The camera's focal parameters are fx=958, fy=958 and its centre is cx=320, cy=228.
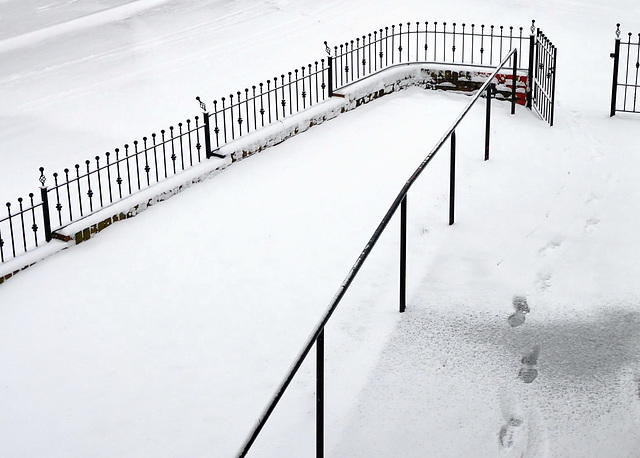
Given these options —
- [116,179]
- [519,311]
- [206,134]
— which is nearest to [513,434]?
[519,311]

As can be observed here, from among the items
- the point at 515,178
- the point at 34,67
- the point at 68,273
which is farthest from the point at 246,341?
the point at 34,67

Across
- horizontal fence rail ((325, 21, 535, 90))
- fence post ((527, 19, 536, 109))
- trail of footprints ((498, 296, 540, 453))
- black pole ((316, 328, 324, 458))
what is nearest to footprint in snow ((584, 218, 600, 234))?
trail of footprints ((498, 296, 540, 453))

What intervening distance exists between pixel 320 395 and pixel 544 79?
9179 mm

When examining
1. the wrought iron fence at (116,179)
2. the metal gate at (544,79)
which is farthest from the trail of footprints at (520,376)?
the metal gate at (544,79)

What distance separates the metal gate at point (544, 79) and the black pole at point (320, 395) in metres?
8.23

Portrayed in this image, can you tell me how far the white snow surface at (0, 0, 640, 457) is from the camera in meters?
6.81

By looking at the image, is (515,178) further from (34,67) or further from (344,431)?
(34,67)

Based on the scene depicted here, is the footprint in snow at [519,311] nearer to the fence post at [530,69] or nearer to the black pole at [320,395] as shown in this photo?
the black pole at [320,395]

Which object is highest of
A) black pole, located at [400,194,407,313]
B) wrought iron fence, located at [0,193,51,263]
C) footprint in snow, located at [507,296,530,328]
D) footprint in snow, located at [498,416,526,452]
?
black pole, located at [400,194,407,313]

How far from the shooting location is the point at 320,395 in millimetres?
5984

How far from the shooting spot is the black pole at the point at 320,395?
5.87 m

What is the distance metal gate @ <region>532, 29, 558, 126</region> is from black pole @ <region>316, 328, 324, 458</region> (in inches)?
324

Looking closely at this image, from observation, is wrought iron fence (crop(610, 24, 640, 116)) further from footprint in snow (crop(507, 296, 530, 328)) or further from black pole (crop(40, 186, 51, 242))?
black pole (crop(40, 186, 51, 242))

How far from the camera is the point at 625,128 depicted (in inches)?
513
